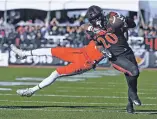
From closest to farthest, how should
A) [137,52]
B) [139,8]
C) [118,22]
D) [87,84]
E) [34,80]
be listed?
[118,22] < [87,84] < [34,80] < [137,52] < [139,8]

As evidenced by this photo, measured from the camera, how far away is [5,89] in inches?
543

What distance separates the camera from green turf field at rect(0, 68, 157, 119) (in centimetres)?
907

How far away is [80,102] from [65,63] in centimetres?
1232

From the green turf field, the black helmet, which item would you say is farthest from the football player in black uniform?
the green turf field

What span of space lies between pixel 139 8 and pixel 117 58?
62.3ft

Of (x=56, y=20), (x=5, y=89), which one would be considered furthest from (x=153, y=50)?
(x=5, y=89)

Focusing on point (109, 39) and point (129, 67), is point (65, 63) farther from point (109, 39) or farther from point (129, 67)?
point (129, 67)

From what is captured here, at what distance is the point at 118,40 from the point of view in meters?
9.46

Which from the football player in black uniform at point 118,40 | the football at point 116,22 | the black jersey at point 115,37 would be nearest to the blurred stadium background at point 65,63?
the football player in black uniform at point 118,40

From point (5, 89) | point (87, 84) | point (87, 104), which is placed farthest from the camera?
point (87, 84)

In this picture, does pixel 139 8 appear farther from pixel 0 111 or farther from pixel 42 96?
pixel 0 111

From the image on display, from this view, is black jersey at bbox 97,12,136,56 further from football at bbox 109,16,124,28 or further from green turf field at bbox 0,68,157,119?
green turf field at bbox 0,68,157,119

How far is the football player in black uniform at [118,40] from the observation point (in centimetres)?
931

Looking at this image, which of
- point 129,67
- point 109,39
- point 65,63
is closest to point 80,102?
point 109,39
